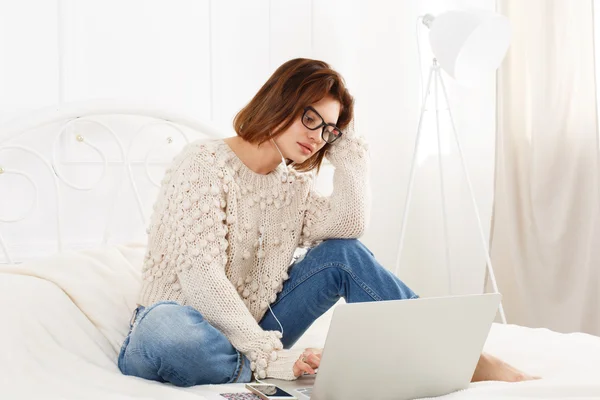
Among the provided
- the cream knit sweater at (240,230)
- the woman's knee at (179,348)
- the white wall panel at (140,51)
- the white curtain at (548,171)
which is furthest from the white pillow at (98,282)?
the white curtain at (548,171)

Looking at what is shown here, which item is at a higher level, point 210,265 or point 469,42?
point 469,42

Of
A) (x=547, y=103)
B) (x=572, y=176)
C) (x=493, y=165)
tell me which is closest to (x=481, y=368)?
(x=572, y=176)

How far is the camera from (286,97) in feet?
5.17

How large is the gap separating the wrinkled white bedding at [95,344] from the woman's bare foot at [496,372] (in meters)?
0.05

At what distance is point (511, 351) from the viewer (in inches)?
59.4

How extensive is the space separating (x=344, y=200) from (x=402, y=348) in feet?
2.02

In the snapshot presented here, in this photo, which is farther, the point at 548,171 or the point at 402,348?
the point at 548,171

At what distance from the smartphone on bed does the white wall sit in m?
1.16

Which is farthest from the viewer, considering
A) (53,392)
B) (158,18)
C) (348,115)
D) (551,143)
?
(551,143)

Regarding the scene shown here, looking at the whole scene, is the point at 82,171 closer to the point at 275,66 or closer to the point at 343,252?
the point at 275,66

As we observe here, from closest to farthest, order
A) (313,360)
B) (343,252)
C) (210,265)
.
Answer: (313,360), (210,265), (343,252)

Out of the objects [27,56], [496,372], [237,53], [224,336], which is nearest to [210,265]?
[224,336]

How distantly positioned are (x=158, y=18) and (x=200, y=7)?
0.52 ft

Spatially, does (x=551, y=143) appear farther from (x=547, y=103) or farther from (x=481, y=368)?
(x=481, y=368)
